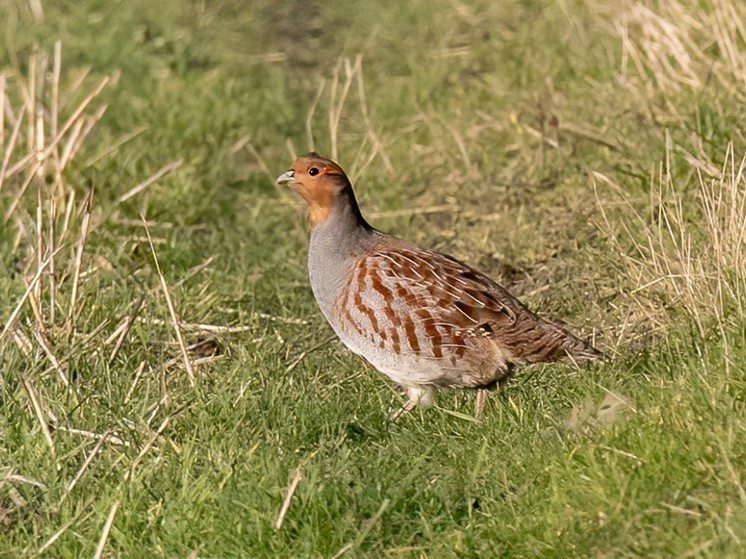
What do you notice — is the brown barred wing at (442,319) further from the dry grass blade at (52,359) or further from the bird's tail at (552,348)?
the dry grass blade at (52,359)

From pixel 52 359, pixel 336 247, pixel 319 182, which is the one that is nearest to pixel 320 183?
pixel 319 182

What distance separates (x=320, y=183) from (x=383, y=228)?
2.09m

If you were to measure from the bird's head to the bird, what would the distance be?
32 cm

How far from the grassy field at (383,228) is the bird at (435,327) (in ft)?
0.39

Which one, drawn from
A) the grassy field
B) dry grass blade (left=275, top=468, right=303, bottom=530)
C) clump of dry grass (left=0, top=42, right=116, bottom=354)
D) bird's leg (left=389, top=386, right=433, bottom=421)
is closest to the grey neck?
the grassy field

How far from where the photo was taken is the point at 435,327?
17.1 feet

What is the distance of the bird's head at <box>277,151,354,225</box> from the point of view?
570 cm

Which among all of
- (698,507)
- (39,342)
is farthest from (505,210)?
(698,507)

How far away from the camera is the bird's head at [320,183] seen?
5.70 metres

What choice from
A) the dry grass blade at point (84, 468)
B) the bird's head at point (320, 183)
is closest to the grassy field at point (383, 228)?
the dry grass blade at point (84, 468)

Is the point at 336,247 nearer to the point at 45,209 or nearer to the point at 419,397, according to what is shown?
the point at 419,397

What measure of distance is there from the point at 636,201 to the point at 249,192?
2.74 meters

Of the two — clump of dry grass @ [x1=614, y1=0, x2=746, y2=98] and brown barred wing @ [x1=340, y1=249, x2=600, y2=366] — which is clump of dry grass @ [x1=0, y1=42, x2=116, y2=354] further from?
clump of dry grass @ [x1=614, y1=0, x2=746, y2=98]

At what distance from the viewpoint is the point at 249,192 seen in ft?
28.0
